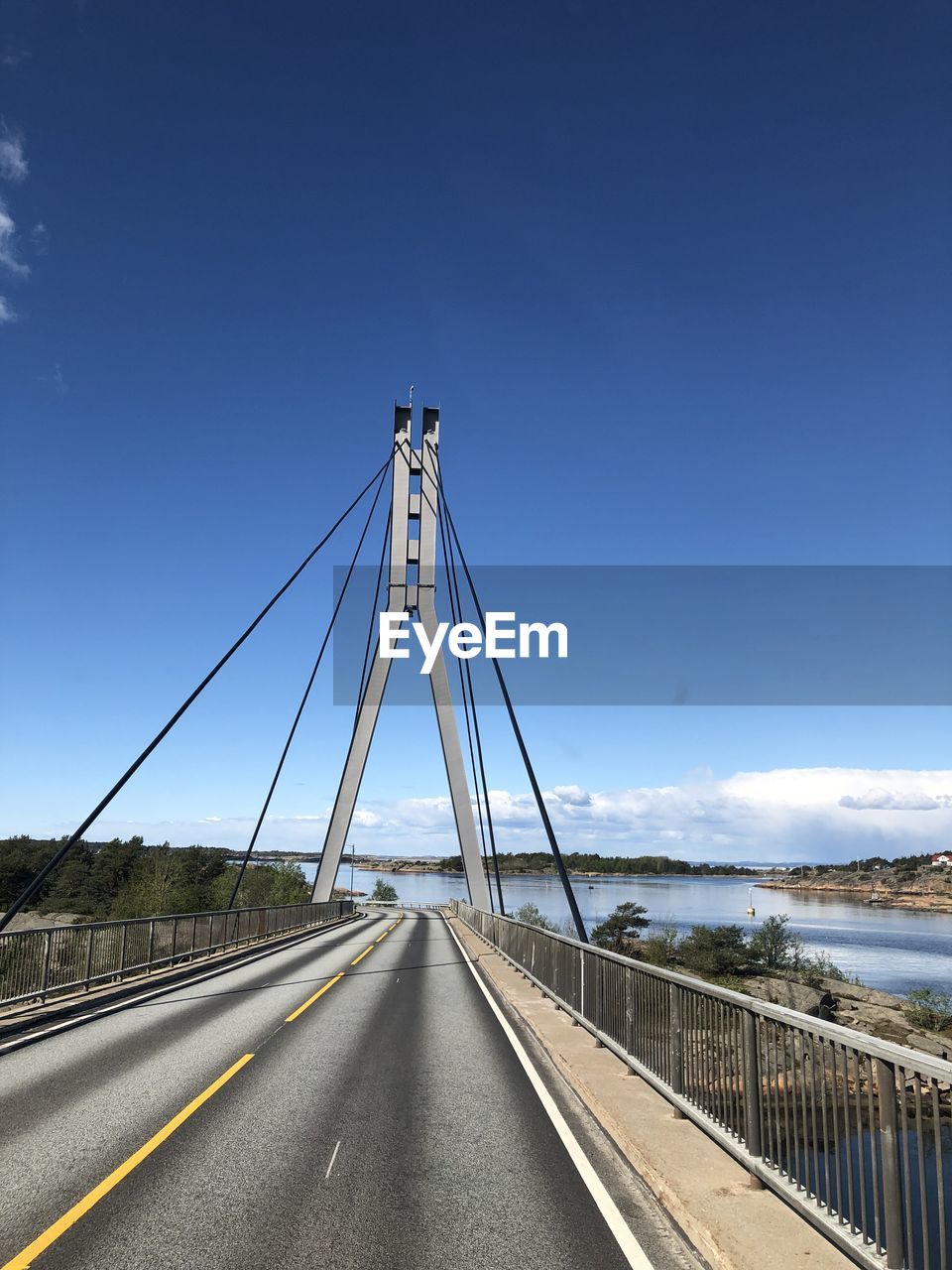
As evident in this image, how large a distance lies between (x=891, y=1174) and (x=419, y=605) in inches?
1214

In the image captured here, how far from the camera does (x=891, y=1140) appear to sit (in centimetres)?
359

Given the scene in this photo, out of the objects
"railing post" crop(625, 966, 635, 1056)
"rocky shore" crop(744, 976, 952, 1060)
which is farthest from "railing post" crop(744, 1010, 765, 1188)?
"rocky shore" crop(744, 976, 952, 1060)

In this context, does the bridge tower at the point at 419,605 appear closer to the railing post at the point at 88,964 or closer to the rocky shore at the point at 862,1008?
the rocky shore at the point at 862,1008

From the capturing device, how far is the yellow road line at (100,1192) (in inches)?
165

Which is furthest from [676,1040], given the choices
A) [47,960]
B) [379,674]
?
[379,674]

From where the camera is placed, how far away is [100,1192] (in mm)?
5016

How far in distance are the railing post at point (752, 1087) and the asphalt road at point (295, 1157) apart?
2.52ft

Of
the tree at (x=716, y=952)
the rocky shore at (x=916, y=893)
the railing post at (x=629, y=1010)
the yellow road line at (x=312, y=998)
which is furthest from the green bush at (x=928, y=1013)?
the rocky shore at (x=916, y=893)

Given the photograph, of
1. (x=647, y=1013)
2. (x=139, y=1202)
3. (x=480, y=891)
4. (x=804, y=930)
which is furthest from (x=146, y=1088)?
(x=804, y=930)

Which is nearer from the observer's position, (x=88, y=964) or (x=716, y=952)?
(x=88, y=964)

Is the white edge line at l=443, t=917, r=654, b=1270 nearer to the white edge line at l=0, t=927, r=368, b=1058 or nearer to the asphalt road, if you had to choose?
the asphalt road

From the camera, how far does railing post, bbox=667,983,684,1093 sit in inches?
260

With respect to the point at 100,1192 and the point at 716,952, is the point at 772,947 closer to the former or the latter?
the point at 716,952

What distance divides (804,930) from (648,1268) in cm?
8792
